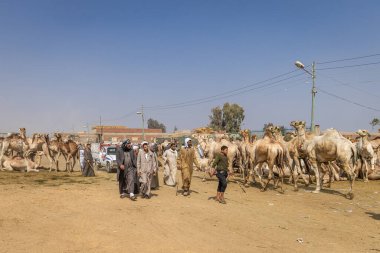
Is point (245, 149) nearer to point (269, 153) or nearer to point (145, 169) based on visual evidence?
point (269, 153)

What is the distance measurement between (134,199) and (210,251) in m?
5.27

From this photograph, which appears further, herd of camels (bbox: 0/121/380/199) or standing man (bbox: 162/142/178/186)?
standing man (bbox: 162/142/178/186)

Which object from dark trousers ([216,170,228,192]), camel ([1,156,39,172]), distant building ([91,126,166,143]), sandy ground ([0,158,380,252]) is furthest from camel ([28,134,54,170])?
distant building ([91,126,166,143])

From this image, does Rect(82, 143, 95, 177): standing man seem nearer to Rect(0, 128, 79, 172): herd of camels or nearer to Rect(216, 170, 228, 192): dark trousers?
Rect(0, 128, 79, 172): herd of camels

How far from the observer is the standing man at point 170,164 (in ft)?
50.5

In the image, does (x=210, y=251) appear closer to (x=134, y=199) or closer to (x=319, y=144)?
(x=134, y=199)

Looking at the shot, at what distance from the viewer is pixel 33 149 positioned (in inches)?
861

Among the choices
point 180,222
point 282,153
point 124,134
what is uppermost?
point 124,134

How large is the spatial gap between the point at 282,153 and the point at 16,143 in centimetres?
1556

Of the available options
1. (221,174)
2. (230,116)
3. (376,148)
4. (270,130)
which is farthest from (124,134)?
(221,174)

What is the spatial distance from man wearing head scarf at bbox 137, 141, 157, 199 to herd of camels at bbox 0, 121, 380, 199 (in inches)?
196

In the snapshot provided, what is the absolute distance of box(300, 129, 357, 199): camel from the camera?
1432 cm

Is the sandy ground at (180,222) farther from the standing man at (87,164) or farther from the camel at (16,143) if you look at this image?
the camel at (16,143)

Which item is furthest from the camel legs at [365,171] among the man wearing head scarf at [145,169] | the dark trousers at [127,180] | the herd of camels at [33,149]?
the herd of camels at [33,149]
